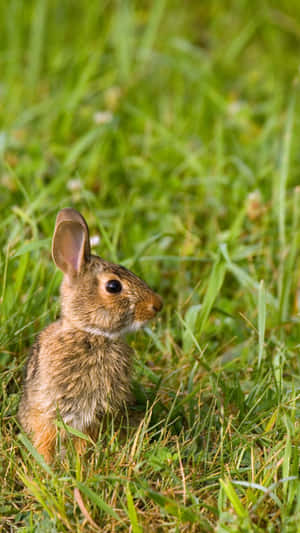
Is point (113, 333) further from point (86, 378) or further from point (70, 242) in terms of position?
point (70, 242)

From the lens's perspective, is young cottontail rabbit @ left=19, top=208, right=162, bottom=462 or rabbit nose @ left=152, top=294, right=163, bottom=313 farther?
rabbit nose @ left=152, top=294, right=163, bottom=313

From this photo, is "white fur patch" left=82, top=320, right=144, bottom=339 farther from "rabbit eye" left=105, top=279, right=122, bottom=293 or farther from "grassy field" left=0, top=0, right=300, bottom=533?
"grassy field" left=0, top=0, right=300, bottom=533

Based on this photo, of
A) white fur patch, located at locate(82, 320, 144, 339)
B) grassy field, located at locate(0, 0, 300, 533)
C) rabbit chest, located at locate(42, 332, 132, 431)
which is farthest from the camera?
white fur patch, located at locate(82, 320, 144, 339)

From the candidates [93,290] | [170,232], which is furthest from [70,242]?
[170,232]

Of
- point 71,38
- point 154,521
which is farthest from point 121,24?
point 154,521

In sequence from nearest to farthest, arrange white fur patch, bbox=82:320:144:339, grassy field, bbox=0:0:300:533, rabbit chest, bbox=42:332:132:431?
1. grassy field, bbox=0:0:300:533
2. rabbit chest, bbox=42:332:132:431
3. white fur patch, bbox=82:320:144:339

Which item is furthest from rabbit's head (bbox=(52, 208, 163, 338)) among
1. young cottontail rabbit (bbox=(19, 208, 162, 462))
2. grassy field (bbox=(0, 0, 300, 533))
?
grassy field (bbox=(0, 0, 300, 533))

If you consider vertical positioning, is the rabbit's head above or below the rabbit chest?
above
